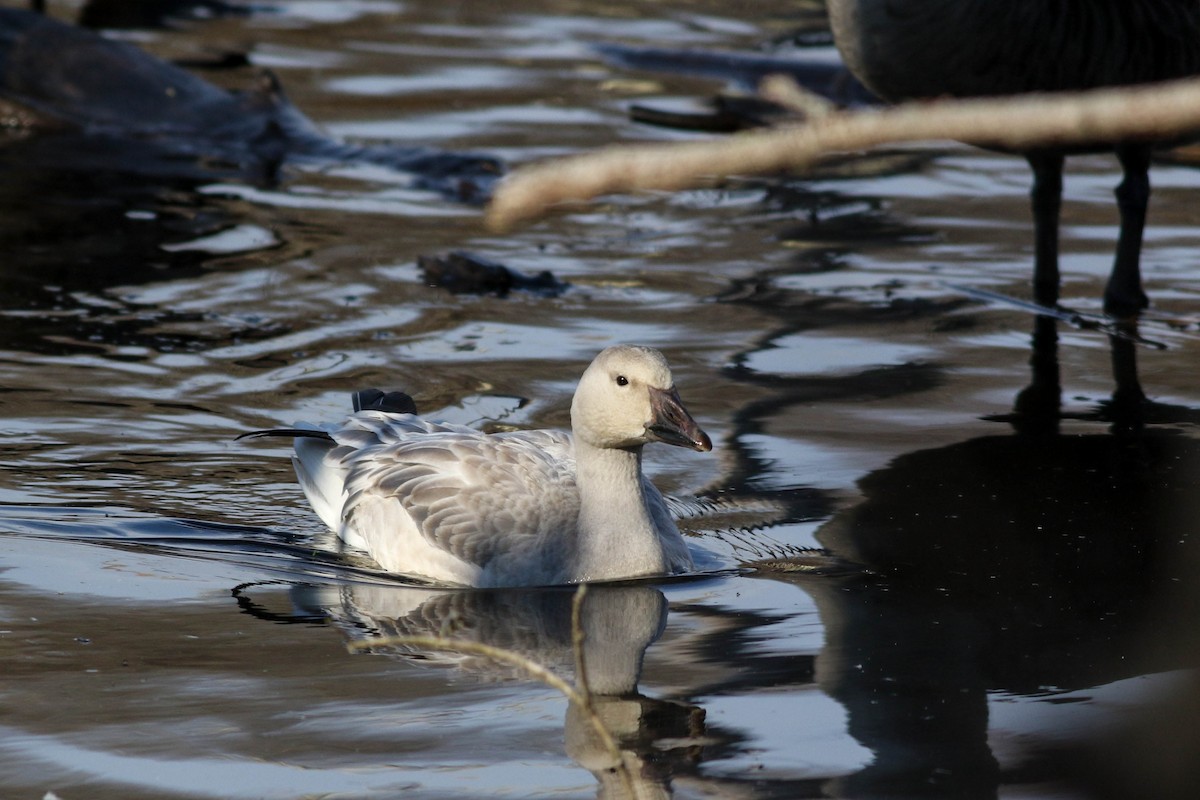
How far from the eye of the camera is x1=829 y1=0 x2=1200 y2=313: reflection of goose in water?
837cm

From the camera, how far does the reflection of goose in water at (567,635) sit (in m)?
4.33

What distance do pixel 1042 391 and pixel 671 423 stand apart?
2751 millimetres

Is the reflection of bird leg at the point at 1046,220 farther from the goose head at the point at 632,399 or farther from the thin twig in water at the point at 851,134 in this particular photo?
the thin twig in water at the point at 851,134

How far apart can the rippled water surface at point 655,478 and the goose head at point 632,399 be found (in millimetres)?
528

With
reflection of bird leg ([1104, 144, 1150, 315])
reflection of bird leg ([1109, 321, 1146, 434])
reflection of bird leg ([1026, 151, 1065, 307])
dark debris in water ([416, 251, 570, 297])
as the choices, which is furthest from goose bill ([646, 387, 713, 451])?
reflection of bird leg ([1104, 144, 1150, 315])

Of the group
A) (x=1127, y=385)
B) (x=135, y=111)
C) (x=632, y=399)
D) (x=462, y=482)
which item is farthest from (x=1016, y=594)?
(x=135, y=111)

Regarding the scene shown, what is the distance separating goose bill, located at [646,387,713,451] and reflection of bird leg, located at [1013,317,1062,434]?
2.15 metres

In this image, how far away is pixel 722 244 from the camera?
34.0 ft

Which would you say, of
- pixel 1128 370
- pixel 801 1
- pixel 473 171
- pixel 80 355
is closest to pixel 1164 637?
pixel 1128 370

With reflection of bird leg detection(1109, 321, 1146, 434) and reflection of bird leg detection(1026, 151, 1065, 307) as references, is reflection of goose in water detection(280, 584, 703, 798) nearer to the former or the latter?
reflection of bird leg detection(1109, 321, 1146, 434)

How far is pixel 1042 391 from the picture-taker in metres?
7.82

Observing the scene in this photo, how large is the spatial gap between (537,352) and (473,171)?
145 inches

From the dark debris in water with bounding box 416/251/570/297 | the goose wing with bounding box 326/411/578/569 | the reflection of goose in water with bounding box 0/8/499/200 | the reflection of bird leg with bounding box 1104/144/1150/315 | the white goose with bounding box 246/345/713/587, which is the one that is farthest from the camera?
the reflection of goose in water with bounding box 0/8/499/200

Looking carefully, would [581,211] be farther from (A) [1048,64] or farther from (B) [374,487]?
(B) [374,487]
